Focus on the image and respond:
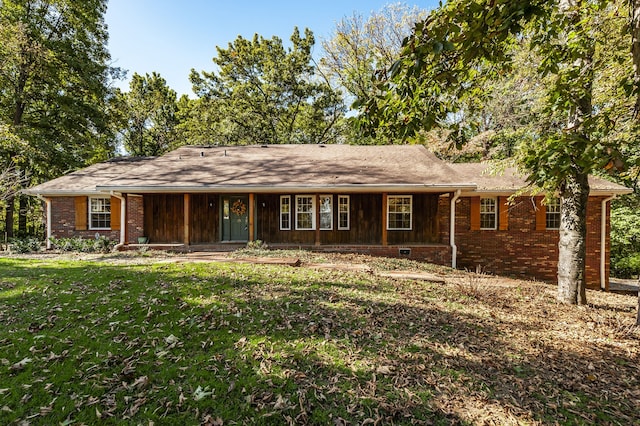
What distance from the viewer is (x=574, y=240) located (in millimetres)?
6348

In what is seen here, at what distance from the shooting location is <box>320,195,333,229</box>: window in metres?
12.6

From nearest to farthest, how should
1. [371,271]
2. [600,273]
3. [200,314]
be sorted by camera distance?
[200,314], [371,271], [600,273]

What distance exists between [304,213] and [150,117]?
2131cm

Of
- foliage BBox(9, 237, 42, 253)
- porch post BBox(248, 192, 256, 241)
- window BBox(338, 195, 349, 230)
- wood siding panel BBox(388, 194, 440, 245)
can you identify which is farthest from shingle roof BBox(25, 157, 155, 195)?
wood siding panel BBox(388, 194, 440, 245)

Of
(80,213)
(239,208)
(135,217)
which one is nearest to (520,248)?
(239,208)

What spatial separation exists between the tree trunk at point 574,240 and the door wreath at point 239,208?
10.5 meters

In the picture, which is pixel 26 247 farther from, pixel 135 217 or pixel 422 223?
pixel 422 223

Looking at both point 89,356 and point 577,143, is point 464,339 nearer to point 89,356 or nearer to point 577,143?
point 577,143

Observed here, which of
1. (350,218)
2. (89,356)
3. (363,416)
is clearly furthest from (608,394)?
(350,218)

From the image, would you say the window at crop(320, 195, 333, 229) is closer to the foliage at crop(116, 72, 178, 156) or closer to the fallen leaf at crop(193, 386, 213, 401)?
the fallen leaf at crop(193, 386, 213, 401)

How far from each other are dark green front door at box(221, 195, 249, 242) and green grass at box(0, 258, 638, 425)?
23.7 feet

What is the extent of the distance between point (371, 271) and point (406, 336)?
11.9 feet

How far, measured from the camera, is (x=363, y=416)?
8.63 ft

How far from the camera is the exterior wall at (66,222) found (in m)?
12.9
